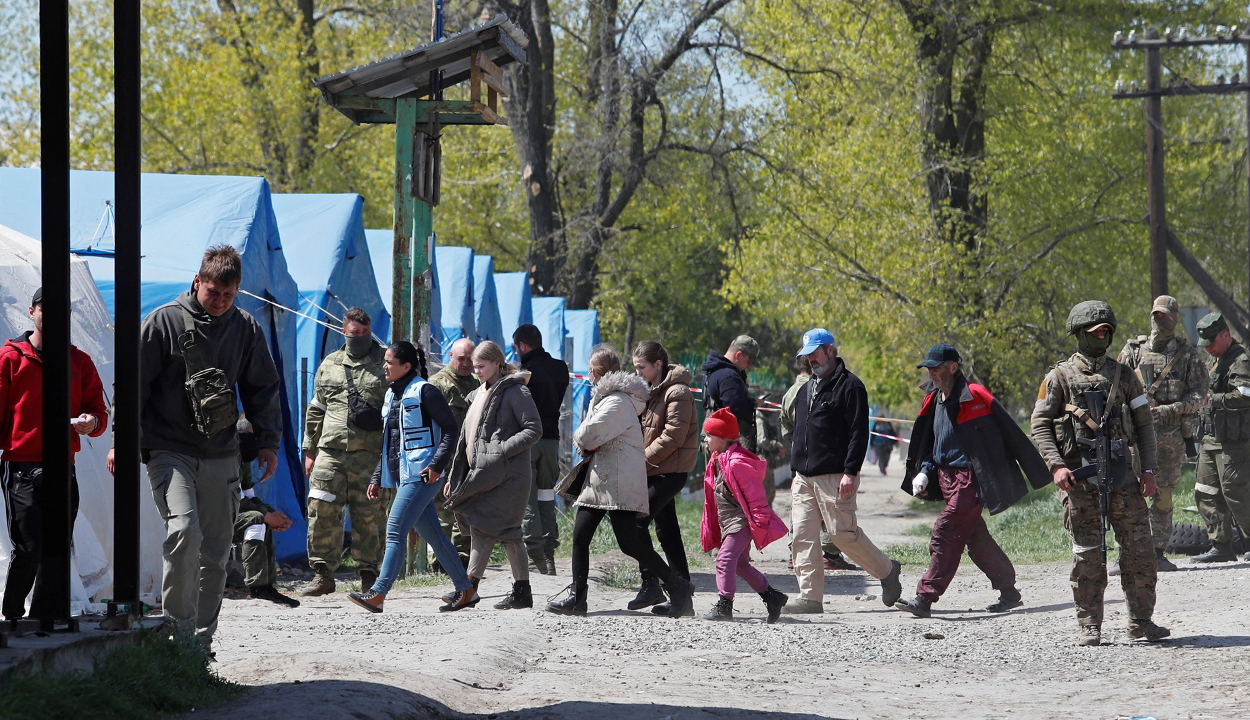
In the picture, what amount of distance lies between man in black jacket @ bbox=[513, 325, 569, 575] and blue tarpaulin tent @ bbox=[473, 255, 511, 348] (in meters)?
7.58

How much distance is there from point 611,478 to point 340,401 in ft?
7.85

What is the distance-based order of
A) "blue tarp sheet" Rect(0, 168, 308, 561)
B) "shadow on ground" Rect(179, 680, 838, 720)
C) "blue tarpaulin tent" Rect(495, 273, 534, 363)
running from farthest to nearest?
1. "blue tarpaulin tent" Rect(495, 273, 534, 363)
2. "blue tarp sheet" Rect(0, 168, 308, 561)
3. "shadow on ground" Rect(179, 680, 838, 720)

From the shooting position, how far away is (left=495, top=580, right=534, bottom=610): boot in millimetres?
8719

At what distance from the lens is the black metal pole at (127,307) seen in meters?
5.27

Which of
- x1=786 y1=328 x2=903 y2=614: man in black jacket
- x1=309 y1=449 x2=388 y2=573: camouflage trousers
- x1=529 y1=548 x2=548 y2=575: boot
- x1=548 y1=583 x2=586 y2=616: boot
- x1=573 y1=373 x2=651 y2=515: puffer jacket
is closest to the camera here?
x1=573 y1=373 x2=651 y2=515: puffer jacket

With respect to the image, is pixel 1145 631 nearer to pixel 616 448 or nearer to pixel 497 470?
pixel 616 448

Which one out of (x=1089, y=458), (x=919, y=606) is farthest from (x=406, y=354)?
(x=1089, y=458)

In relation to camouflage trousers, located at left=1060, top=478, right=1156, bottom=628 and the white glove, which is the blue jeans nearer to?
the white glove

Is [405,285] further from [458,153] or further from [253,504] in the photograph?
[458,153]

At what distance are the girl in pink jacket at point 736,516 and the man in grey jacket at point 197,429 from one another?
354cm

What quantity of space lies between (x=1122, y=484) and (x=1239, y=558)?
5.00m

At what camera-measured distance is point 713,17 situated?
23.3 meters

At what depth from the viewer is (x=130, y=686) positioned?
4707 mm

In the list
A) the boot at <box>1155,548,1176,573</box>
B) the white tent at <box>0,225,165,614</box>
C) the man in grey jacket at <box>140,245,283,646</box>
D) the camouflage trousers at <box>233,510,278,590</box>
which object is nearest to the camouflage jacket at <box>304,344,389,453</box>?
the camouflage trousers at <box>233,510,278,590</box>
